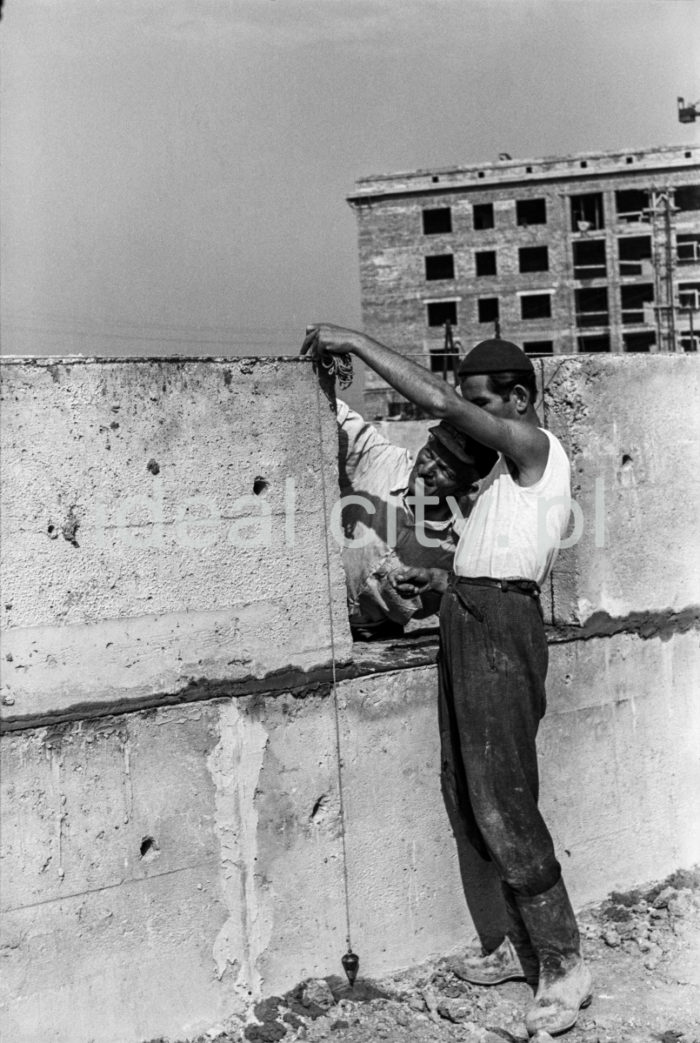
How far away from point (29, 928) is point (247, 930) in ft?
2.02

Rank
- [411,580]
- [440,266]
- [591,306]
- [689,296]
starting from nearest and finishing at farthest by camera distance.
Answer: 1. [411,580]
2. [689,296]
3. [591,306]
4. [440,266]

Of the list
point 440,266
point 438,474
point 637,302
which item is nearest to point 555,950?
point 438,474

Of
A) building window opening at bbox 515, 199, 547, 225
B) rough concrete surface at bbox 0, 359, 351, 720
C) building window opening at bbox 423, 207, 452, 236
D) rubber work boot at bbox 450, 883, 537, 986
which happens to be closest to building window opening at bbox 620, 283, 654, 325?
building window opening at bbox 515, 199, 547, 225

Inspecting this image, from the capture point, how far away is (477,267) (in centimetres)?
5066

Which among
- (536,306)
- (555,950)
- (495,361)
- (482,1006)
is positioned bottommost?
(482,1006)

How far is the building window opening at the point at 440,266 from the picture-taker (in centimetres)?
5088

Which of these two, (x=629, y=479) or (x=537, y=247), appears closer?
(x=629, y=479)

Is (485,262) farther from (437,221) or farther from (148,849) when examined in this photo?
(148,849)

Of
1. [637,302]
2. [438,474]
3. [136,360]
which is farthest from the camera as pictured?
[637,302]

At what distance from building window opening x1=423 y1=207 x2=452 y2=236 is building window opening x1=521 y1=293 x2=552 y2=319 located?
161 inches

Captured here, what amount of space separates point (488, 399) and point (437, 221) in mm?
48657

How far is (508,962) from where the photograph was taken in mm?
3844

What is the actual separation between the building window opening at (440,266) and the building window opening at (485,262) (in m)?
0.99

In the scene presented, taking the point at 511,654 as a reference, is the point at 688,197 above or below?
above
